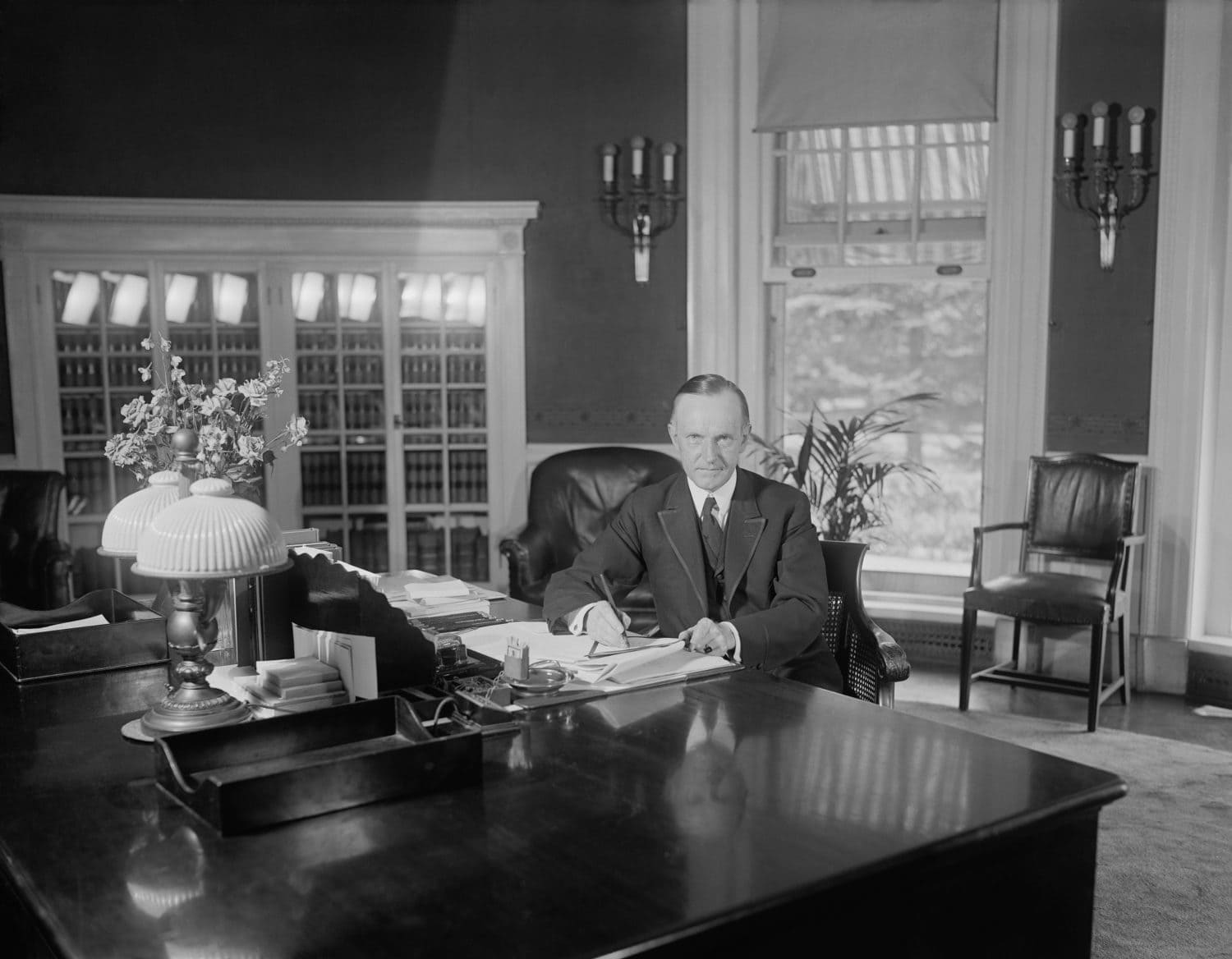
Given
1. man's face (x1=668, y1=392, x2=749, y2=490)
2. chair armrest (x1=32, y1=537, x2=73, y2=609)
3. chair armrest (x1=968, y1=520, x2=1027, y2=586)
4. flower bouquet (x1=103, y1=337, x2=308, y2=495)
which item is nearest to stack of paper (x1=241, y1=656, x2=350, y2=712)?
flower bouquet (x1=103, y1=337, x2=308, y2=495)

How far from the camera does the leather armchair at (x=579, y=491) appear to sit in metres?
5.71

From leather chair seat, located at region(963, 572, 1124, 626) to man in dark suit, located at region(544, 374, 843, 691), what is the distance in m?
2.25

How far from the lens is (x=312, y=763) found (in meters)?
1.75

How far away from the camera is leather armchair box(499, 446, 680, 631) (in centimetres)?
571

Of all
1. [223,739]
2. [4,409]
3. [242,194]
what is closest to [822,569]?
[223,739]

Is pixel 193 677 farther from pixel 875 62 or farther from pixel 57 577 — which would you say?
pixel 875 62

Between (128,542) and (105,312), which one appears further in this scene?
(105,312)

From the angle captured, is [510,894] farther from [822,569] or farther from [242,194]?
[242,194]

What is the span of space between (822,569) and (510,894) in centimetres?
168

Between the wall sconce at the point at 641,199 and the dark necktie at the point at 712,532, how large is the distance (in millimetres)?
3473

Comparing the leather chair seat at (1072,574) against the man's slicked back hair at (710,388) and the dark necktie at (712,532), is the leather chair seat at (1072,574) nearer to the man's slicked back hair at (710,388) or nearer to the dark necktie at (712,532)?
the dark necktie at (712,532)

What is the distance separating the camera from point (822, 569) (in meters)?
2.97

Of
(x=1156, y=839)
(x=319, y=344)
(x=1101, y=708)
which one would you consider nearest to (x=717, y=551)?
(x=1156, y=839)

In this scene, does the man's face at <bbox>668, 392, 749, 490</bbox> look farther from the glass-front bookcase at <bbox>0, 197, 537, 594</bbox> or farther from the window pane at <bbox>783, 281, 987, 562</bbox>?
the glass-front bookcase at <bbox>0, 197, 537, 594</bbox>
